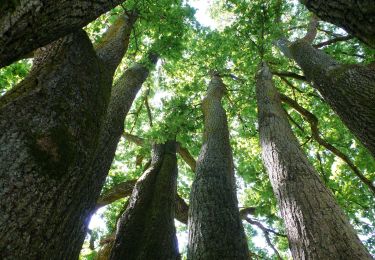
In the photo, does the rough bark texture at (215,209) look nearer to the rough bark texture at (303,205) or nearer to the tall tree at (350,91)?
the rough bark texture at (303,205)

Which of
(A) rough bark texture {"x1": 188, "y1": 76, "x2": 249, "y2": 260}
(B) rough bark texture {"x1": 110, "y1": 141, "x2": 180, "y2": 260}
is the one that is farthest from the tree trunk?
(A) rough bark texture {"x1": 188, "y1": 76, "x2": 249, "y2": 260}

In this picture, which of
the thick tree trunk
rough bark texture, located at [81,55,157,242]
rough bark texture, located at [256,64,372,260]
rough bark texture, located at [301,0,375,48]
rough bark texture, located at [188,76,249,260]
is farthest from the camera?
rough bark texture, located at [81,55,157,242]

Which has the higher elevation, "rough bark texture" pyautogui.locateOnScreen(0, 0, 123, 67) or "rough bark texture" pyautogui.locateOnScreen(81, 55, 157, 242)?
"rough bark texture" pyautogui.locateOnScreen(81, 55, 157, 242)

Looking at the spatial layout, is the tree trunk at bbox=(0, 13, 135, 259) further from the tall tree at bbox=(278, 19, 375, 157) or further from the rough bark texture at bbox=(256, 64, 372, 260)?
the tall tree at bbox=(278, 19, 375, 157)

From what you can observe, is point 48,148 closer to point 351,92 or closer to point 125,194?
point 351,92

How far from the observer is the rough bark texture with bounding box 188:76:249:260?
163 inches

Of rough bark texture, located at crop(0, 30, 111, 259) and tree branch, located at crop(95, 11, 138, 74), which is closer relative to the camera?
rough bark texture, located at crop(0, 30, 111, 259)

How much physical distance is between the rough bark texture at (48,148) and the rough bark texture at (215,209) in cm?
170

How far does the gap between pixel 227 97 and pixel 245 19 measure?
4.79 m

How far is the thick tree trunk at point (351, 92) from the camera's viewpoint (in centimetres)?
392

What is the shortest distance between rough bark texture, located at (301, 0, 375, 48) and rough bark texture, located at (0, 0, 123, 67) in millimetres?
2157

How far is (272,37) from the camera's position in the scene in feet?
23.8

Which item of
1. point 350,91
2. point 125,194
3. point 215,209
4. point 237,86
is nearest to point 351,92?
point 350,91

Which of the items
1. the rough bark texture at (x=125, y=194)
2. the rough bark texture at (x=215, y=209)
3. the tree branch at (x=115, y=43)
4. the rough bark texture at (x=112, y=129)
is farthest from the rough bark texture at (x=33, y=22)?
the rough bark texture at (x=125, y=194)
